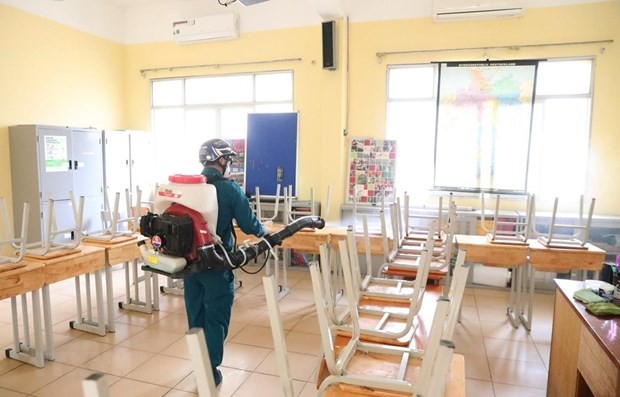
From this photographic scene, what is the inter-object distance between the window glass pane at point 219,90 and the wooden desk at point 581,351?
5221mm

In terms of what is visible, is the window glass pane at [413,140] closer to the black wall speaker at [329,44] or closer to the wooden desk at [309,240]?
the black wall speaker at [329,44]

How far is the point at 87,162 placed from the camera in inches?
224

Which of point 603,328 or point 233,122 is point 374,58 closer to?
point 233,122

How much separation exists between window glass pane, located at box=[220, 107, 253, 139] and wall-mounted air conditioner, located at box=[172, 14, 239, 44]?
1.11 metres

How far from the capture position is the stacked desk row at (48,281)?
2705 mm

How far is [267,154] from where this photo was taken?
6.01m

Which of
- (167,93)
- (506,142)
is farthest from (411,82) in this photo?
(167,93)

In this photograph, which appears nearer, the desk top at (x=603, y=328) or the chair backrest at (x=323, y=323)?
the chair backrest at (x=323, y=323)

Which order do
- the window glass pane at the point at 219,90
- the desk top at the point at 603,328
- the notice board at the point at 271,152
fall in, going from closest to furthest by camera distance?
the desk top at the point at 603,328, the notice board at the point at 271,152, the window glass pane at the point at 219,90

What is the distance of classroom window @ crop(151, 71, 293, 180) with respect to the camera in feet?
20.4

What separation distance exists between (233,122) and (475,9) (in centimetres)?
384

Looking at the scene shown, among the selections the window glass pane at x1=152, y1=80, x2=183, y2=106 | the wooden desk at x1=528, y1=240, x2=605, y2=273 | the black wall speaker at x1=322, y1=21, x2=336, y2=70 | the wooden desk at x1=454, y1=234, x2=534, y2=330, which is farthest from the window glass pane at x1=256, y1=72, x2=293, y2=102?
the wooden desk at x1=528, y1=240, x2=605, y2=273

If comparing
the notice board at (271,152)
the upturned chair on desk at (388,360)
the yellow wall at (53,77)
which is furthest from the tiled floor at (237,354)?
the yellow wall at (53,77)

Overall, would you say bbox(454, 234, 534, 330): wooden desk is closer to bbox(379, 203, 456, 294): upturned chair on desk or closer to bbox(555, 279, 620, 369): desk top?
bbox(379, 203, 456, 294): upturned chair on desk
